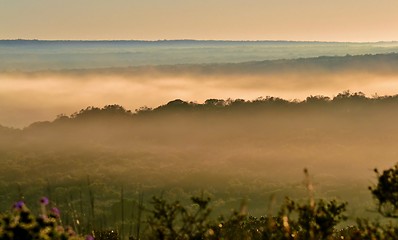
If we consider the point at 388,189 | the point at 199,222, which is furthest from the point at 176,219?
the point at 388,189

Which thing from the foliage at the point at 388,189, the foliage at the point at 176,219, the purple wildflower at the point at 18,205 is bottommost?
the foliage at the point at 176,219

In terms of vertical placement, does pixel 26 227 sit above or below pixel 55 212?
below

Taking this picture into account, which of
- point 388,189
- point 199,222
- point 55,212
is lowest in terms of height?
point 199,222

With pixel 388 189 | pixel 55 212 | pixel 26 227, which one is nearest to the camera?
pixel 26 227

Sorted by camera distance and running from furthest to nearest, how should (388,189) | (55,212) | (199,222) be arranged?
(388,189) → (199,222) → (55,212)

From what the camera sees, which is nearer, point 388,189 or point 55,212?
point 55,212

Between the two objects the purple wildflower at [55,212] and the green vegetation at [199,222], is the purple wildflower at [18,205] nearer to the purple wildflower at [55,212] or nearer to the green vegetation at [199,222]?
the green vegetation at [199,222]

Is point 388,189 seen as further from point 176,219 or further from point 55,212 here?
point 55,212

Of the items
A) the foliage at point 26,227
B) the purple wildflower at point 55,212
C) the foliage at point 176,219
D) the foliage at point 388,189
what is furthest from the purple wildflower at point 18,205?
the foliage at point 388,189

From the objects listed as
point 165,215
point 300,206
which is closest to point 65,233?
point 165,215

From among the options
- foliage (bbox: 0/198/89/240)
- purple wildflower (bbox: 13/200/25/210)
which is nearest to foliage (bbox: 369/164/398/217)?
foliage (bbox: 0/198/89/240)

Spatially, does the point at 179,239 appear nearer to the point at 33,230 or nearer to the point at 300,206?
the point at 300,206

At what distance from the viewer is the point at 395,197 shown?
7523 mm

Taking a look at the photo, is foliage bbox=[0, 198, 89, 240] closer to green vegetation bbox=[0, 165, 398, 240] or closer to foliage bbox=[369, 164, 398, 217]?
green vegetation bbox=[0, 165, 398, 240]
